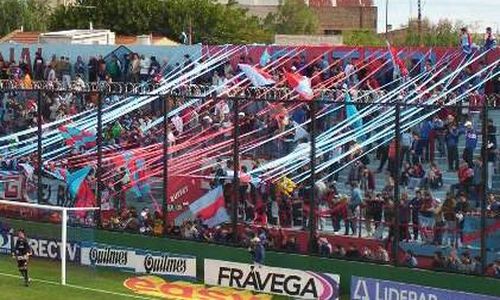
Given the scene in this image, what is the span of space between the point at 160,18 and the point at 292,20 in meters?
35.9

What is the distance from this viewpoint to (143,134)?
2862 cm

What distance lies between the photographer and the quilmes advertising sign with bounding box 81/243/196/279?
25.8 meters

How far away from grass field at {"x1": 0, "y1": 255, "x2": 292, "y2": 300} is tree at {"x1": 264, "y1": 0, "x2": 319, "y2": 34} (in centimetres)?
8571

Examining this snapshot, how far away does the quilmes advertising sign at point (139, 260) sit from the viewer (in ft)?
84.5

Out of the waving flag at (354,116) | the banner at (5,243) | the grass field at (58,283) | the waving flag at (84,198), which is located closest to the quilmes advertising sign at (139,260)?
the grass field at (58,283)

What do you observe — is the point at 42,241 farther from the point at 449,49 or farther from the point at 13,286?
the point at 449,49

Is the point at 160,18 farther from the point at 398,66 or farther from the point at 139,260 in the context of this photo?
the point at 139,260

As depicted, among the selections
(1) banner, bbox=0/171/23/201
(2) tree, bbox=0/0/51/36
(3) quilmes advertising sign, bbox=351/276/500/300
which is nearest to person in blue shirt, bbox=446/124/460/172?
(3) quilmes advertising sign, bbox=351/276/500/300

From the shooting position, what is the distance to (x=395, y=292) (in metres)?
22.0

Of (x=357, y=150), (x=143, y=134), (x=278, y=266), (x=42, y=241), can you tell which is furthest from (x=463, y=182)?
(x=42, y=241)

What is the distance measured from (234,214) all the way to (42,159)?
6953 mm

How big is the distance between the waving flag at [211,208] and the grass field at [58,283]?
2335 millimetres

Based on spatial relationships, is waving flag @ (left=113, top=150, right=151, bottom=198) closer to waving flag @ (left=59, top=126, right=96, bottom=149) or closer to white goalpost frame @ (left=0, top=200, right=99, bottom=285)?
white goalpost frame @ (left=0, top=200, right=99, bottom=285)

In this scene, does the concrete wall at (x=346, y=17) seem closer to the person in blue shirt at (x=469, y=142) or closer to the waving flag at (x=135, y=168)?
the waving flag at (x=135, y=168)
